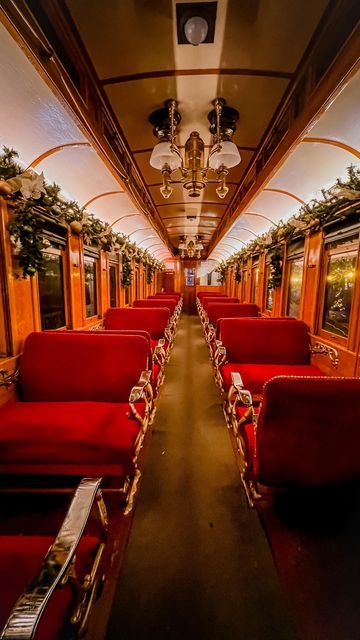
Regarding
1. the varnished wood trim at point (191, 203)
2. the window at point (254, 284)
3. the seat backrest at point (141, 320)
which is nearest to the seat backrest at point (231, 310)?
the seat backrest at point (141, 320)

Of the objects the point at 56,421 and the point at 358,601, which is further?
the point at 56,421

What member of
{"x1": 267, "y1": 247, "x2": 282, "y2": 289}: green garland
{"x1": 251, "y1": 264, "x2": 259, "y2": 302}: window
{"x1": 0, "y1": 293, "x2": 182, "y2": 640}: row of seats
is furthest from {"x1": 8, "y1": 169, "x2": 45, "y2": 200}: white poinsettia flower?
{"x1": 251, "y1": 264, "x2": 259, "y2": 302}: window

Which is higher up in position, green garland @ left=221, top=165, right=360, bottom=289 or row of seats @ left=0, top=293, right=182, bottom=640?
green garland @ left=221, top=165, right=360, bottom=289

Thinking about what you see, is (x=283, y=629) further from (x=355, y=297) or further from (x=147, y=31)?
(x=147, y=31)

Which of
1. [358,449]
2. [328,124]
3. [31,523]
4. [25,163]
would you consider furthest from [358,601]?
[25,163]

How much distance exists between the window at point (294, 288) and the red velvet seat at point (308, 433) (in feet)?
10.7

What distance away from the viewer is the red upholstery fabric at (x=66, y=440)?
1.71m

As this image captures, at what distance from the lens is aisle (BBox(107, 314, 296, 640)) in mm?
1201

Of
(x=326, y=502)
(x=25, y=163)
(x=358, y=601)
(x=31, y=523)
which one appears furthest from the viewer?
(x=25, y=163)

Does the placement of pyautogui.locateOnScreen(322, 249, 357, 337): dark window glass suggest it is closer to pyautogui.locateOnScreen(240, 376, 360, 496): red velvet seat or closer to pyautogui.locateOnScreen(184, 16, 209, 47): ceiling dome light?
pyautogui.locateOnScreen(240, 376, 360, 496): red velvet seat

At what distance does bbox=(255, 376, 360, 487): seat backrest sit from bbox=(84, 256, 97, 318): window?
4.06 meters

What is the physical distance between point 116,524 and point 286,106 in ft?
11.7

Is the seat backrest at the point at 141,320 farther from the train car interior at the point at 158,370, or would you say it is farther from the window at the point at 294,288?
the window at the point at 294,288

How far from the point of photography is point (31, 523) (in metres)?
1.72
